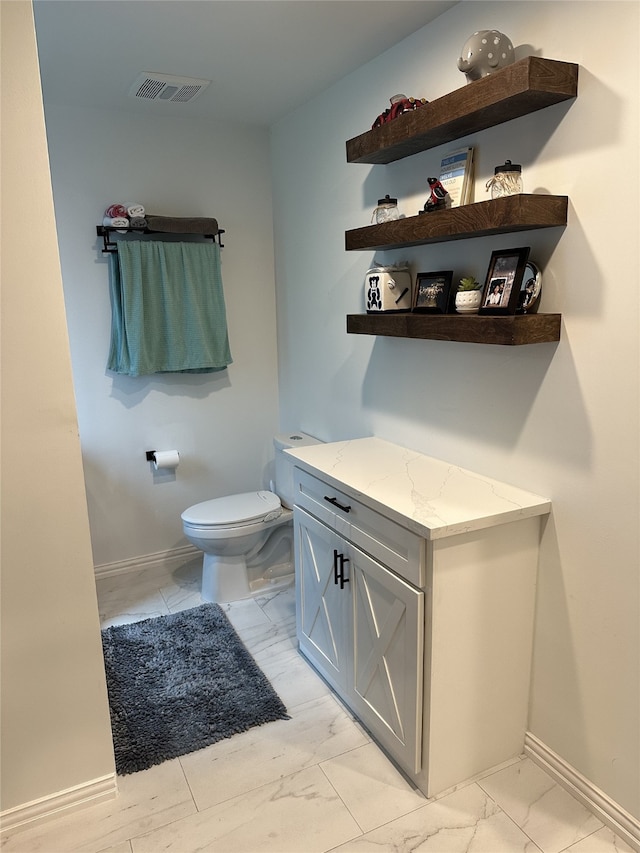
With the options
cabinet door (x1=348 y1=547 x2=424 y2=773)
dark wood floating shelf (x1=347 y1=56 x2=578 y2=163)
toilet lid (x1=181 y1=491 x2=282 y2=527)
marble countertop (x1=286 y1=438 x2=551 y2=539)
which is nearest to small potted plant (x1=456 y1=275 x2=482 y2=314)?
dark wood floating shelf (x1=347 y1=56 x2=578 y2=163)

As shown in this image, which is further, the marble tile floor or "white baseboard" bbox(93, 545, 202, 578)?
"white baseboard" bbox(93, 545, 202, 578)

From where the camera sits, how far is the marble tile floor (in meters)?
1.71

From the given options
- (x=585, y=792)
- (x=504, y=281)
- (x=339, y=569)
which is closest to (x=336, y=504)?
(x=339, y=569)

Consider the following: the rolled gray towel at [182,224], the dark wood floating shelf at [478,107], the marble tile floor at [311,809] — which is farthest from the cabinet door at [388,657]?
the rolled gray towel at [182,224]

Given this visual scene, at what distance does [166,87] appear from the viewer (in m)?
2.65

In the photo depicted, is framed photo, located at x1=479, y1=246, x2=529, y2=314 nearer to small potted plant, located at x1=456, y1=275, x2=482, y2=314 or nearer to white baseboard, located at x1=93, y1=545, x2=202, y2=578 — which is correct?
small potted plant, located at x1=456, y1=275, x2=482, y2=314

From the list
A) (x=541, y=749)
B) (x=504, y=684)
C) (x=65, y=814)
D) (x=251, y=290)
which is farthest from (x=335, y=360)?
A: (x=65, y=814)

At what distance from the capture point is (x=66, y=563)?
1.71m

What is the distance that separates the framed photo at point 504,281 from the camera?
1722 mm

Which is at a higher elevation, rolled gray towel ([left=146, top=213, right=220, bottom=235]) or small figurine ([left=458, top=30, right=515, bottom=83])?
small figurine ([left=458, top=30, right=515, bottom=83])

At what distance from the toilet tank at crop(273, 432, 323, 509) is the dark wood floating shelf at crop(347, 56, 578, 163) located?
1426 mm

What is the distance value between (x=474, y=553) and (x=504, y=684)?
0.48m

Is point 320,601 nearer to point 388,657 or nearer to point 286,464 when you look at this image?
point 388,657

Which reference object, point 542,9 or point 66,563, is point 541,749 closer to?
point 66,563
